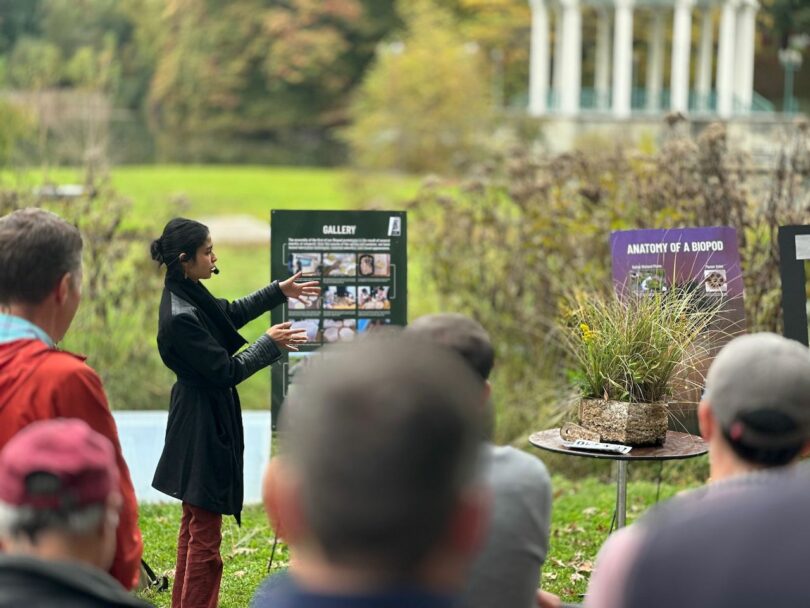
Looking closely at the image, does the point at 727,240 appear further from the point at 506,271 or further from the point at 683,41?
the point at 683,41

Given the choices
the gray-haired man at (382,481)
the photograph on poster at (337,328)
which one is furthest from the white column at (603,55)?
the gray-haired man at (382,481)

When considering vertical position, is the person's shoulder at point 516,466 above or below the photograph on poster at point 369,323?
below

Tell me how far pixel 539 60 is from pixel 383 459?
4330 cm

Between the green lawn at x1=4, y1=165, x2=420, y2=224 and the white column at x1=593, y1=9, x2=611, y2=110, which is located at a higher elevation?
the white column at x1=593, y1=9, x2=611, y2=110

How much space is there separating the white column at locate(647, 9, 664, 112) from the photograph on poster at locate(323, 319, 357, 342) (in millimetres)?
37704

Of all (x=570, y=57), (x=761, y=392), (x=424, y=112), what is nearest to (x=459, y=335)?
(x=761, y=392)

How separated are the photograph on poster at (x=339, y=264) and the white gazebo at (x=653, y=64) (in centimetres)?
3387

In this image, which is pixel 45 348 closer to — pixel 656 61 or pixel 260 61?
pixel 656 61

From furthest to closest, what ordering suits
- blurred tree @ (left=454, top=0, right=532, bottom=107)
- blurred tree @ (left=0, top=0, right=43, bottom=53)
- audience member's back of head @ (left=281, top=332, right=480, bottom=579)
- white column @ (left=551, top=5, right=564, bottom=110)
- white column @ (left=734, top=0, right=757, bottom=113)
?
blurred tree @ (left=454, top=0, right=532, bottom=107), blurred tree @ (left=0, top=0, right=43, bottom=53), white column @ (left=551, top=5, right=564, bottom=110), white column @ (left=734, top=0, right=757, bottom=113), audience member's back of head @ (left=281, top=332, right=480, bottom=579)

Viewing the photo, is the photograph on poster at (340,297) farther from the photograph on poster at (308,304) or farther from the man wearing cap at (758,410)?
the man wearing cap at (758,410)

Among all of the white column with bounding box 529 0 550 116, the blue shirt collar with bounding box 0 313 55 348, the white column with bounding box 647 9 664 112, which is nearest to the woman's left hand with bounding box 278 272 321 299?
the blue shirt collar with bounding box 0 313 55 348

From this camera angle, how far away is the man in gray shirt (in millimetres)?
3107

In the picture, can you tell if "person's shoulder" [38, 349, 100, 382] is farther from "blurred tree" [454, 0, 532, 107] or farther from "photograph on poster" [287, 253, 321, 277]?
"blurred tree" [454, 0, 532, 107]

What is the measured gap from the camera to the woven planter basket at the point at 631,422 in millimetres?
5348
